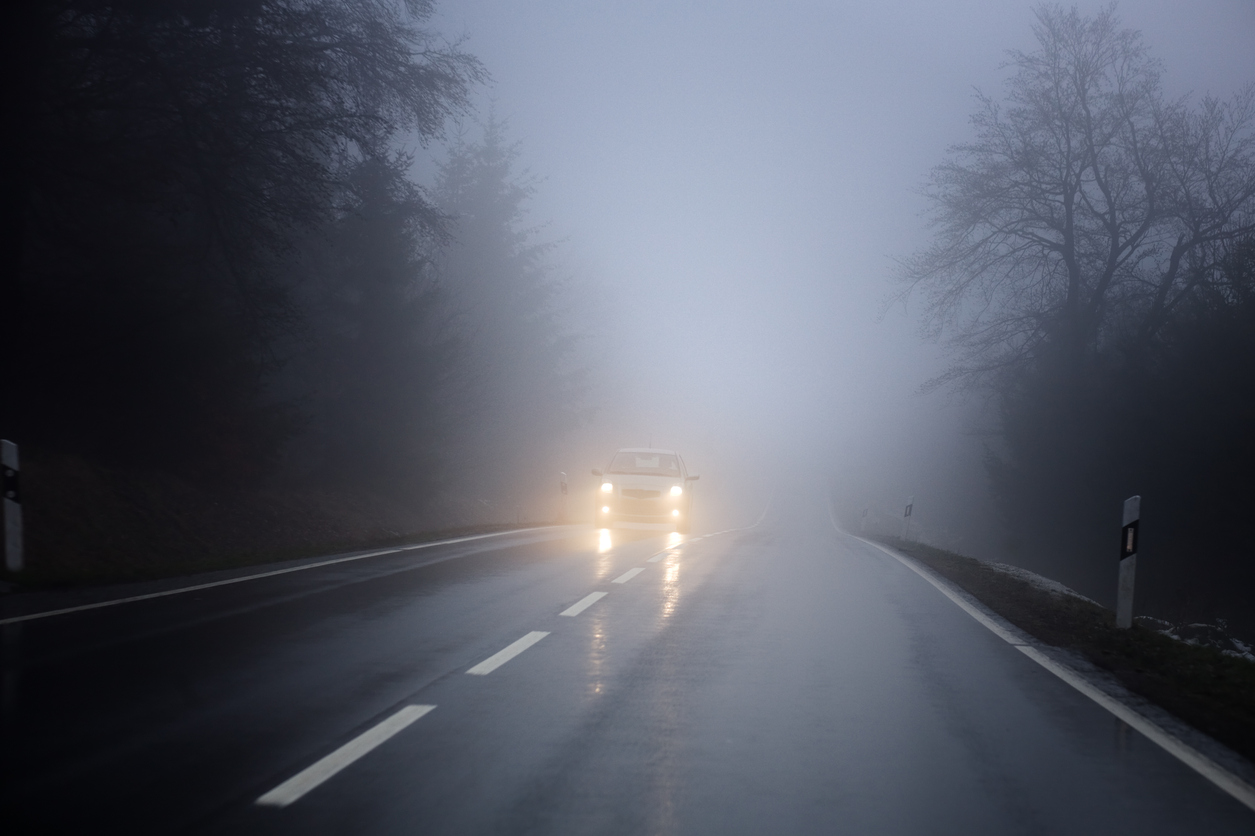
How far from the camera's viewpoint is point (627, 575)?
12141 millimetres

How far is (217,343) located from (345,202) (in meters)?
3.30

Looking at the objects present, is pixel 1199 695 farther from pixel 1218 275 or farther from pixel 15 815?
pixel 1218 275

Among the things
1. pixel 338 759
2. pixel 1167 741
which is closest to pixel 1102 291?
pixel 1167 741

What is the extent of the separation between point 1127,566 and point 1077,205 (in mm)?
17927

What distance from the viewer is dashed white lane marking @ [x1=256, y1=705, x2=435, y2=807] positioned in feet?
12.6

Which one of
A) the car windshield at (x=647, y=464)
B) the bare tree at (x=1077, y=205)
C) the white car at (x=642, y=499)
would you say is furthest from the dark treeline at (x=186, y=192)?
the bare tree at (x=1077, y=205)

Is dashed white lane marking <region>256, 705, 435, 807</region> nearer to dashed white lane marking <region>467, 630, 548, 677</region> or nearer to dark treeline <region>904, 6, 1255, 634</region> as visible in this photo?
dashed white lane marking <region>467, 630, 548, 677</region>

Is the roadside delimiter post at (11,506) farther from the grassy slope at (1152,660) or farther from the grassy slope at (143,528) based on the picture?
the grassy slope at (1152,660)

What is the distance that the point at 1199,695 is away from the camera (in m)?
6.41

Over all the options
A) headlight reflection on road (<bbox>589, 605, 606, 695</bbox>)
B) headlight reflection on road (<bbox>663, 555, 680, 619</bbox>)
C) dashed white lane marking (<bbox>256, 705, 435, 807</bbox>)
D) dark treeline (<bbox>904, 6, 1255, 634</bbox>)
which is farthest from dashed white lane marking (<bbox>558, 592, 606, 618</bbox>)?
dark treeline (<bbox>904, 6, 1255, 634</bbox>)

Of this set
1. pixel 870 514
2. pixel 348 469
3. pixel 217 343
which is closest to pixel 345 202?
pixel 217 343

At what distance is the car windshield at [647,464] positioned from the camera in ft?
76.5

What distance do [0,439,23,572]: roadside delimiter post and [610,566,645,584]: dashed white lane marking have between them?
6568 mm

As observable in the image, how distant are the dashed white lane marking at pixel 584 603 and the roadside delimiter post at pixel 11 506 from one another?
19.4 feet
